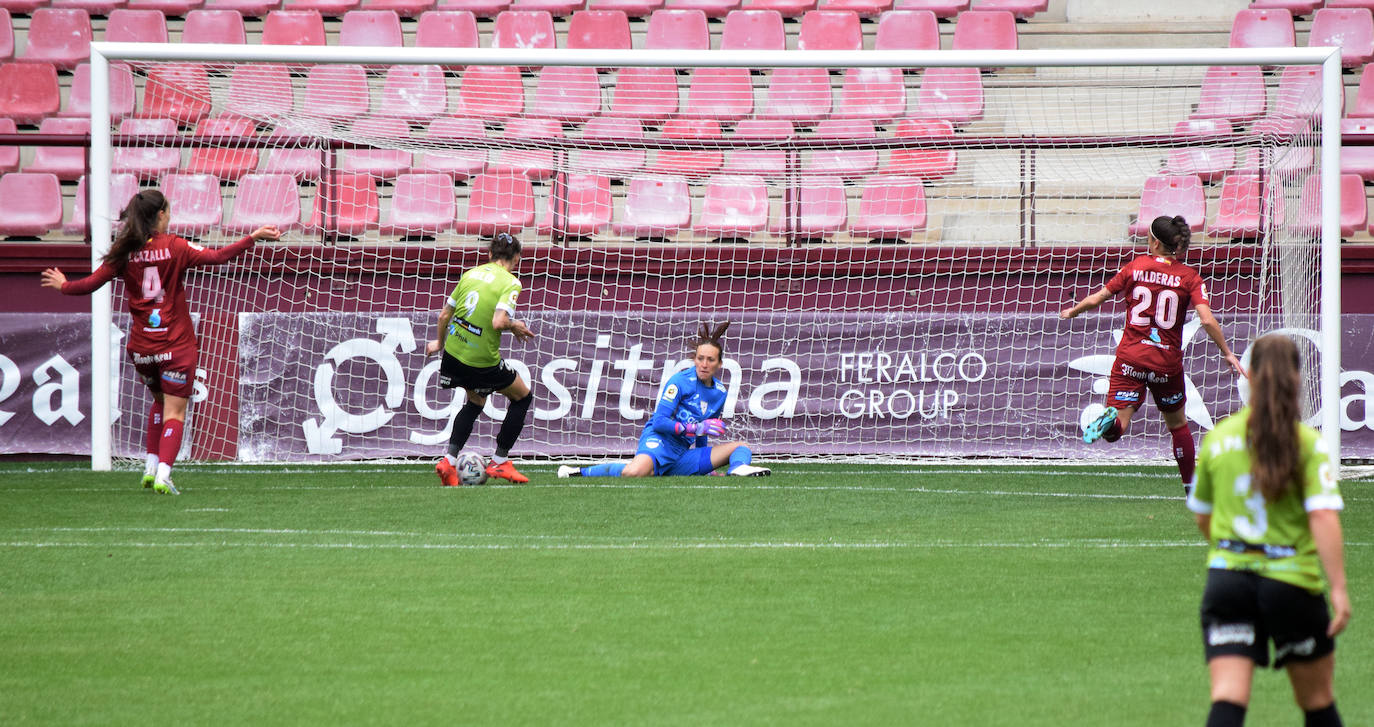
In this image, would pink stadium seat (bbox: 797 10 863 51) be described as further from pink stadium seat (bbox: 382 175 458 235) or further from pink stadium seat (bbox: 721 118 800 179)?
pink stadium seat (bbox: 382 175 458 235)

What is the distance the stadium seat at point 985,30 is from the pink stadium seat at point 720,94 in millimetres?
2294

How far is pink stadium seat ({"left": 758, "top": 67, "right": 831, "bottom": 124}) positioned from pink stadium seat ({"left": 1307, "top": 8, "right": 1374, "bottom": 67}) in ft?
15.9

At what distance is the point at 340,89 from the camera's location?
45.8ft

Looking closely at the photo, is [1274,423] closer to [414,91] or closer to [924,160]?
[924,160]

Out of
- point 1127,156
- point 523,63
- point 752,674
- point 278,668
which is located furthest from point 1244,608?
point 1127,156

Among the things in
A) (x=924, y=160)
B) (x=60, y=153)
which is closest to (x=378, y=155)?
(x=60, y=153)

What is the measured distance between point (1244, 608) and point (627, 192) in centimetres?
1062

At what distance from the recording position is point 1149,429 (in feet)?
39.4

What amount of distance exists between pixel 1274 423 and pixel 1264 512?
0.74 feet

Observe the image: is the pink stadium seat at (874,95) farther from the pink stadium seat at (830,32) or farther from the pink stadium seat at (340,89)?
the pink stadium seat at (340,89)

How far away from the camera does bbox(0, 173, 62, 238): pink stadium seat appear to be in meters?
13.6

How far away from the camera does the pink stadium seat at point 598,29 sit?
49.8 ft

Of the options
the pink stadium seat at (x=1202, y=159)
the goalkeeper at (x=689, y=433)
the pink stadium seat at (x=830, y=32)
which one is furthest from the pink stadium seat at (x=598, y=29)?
the pink stadium seat at (x=1202, y=159)

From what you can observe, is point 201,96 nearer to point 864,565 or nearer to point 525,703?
point 864,565
